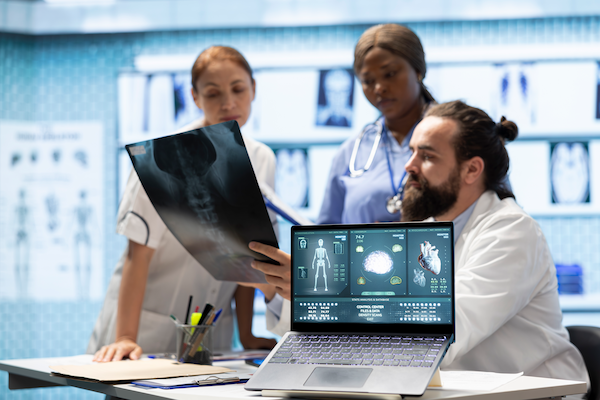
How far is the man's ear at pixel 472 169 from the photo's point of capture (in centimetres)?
170

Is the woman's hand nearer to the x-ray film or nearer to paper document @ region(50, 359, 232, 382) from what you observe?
paper document @ region(50, 359, 232, 382)

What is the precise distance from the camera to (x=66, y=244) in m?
3.22

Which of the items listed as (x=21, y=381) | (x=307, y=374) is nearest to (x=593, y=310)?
(x=307, y=374)

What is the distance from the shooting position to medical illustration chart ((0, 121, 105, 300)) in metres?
3.18

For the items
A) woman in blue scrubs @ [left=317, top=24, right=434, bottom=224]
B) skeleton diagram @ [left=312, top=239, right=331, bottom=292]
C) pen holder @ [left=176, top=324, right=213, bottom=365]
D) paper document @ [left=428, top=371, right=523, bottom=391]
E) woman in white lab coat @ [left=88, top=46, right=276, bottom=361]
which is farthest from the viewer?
woman in blue scrubs @ [left=317, top=24, right=434, bottom=224]

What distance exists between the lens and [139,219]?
1.71 metres

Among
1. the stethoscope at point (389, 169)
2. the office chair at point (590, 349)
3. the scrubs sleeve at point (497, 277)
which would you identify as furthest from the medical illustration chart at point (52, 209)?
the office chair at point (590, 349)

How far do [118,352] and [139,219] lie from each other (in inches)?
15.7

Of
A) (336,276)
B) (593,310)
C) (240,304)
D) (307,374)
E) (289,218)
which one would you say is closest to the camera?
(307,374)

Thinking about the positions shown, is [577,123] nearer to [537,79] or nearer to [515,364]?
[537,79]

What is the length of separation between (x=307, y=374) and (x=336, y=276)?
224mm

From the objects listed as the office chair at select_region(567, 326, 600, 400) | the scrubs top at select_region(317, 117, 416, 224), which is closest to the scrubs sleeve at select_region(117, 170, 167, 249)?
A: the scrubs top at select_region(317, 117, 416, 224)

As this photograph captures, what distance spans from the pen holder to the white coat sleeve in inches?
7.0

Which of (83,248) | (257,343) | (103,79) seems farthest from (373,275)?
(103,79)
